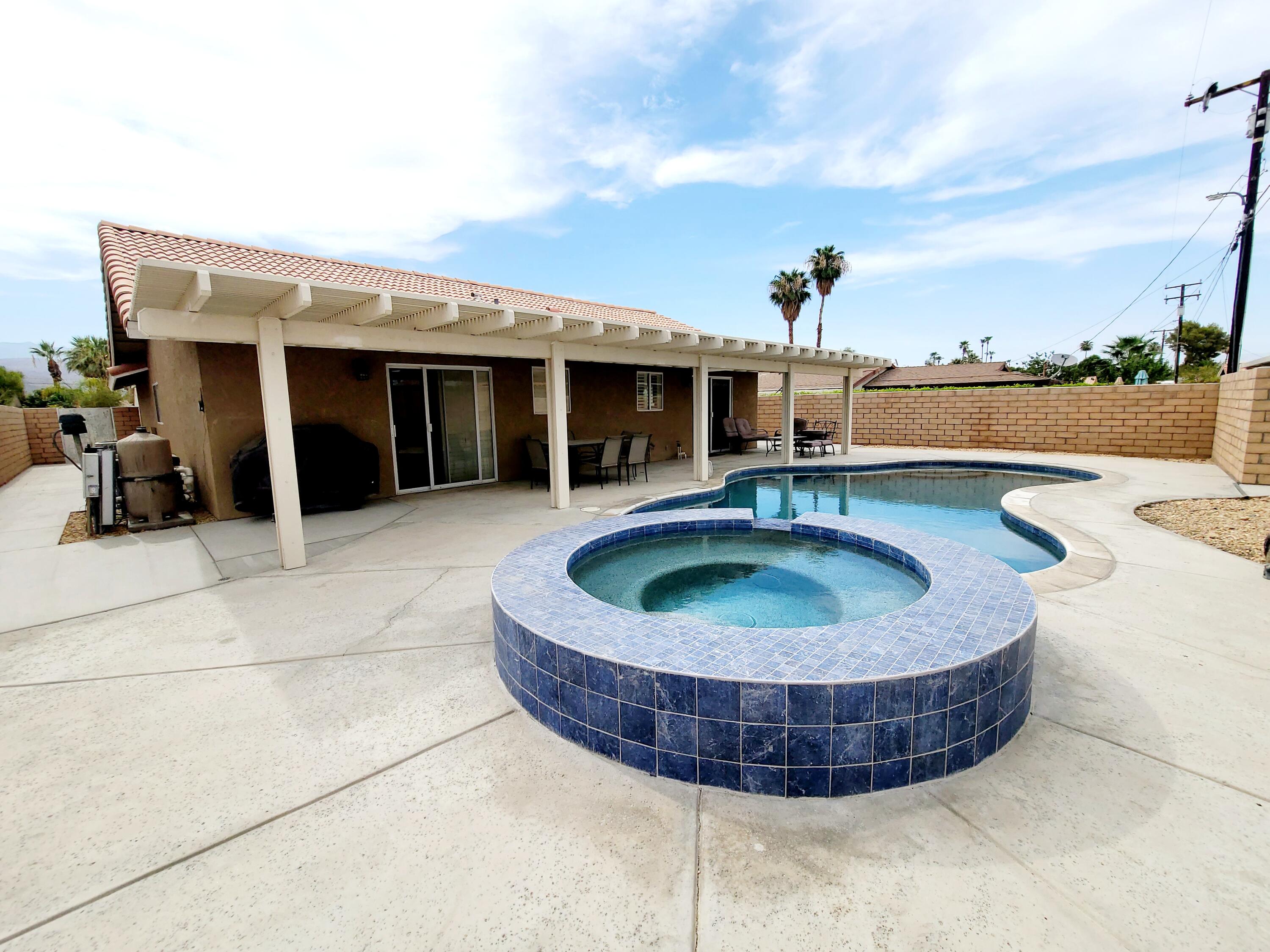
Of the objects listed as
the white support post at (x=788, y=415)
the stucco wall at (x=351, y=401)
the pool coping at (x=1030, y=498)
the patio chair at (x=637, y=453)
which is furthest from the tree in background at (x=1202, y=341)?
the patio chair at (x=637, y=453)

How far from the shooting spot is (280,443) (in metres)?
5.54

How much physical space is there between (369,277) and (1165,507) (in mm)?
11865

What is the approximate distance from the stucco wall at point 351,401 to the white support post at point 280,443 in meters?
2.37

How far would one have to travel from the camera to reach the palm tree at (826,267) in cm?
3012

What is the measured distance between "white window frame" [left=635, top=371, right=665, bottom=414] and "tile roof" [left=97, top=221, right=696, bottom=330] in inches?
98.8

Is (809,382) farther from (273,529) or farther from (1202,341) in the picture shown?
(273,529)

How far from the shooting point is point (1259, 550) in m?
5.41

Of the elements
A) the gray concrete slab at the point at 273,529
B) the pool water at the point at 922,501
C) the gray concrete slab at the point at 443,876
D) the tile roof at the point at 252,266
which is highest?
the tile roof at the point at 252,266

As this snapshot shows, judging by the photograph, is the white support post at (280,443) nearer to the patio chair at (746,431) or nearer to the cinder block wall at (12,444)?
the cinder block wall at (12,444)

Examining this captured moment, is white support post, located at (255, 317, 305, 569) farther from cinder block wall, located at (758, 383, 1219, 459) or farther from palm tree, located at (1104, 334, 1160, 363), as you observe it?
palm tree, located at (1104, 334, 1160, 363)

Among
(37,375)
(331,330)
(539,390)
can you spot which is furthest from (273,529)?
(37,375)

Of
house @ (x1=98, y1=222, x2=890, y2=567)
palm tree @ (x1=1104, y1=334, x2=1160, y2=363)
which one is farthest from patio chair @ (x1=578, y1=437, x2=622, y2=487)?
palm tree @ (x1=1104, y1=334, x2=1160, y2=363)

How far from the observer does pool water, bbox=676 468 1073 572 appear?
674 centimetres

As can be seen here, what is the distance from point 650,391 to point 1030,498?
8.31 metres
